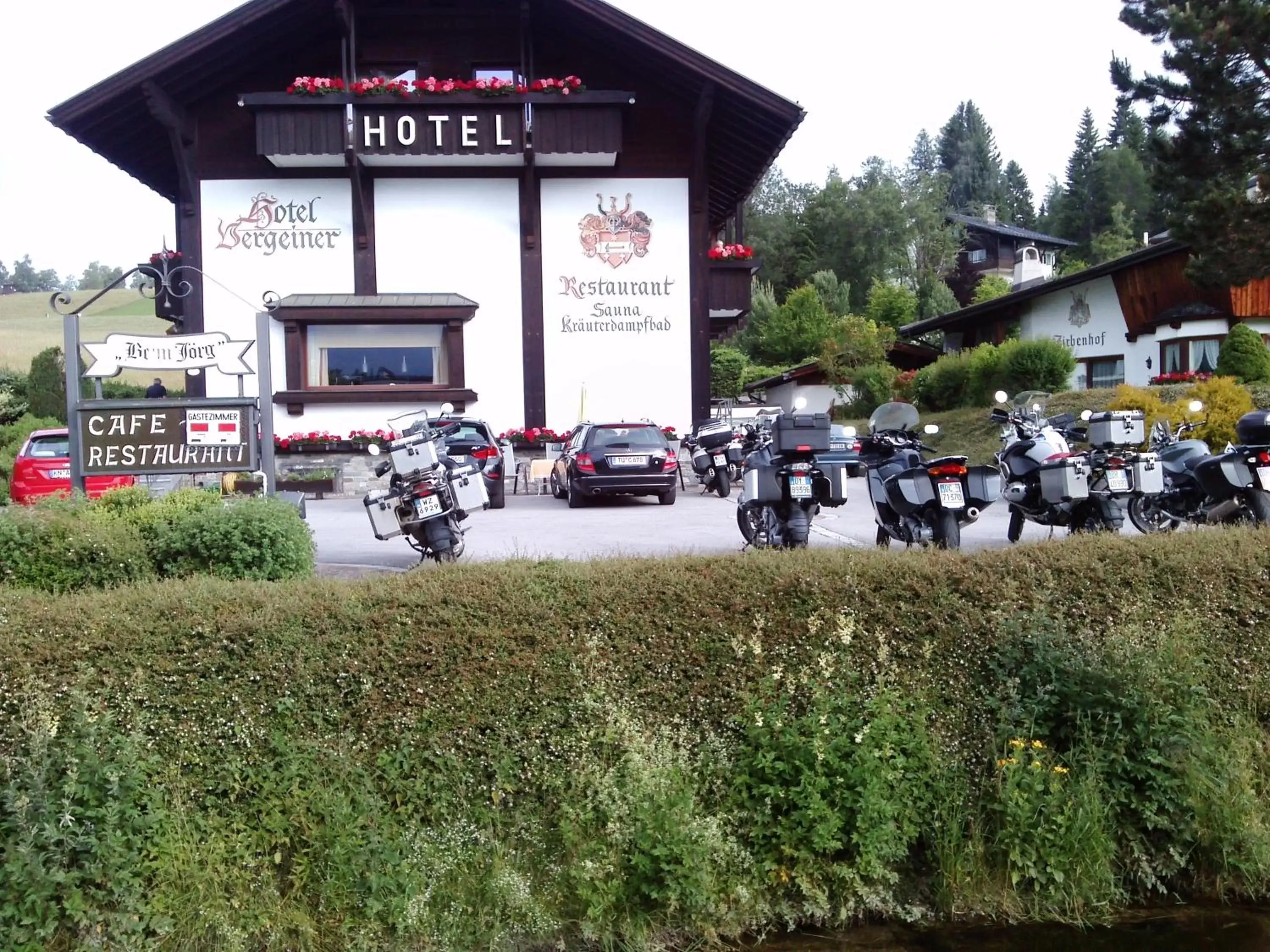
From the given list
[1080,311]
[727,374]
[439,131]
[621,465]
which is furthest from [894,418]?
[727,374]

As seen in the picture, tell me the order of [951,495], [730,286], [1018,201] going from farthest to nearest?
[1018,201]
[730,286]
[951,495]

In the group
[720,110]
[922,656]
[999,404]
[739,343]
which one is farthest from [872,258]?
[922,656]

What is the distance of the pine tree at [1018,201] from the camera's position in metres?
107

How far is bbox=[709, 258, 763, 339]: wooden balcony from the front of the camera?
79.5 feet

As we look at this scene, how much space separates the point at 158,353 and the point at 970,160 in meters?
117

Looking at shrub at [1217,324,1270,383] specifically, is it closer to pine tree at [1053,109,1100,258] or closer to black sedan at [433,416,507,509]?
black sedan at [433,416,507,509]

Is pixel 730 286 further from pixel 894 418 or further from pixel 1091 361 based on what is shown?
pixel 1091 361

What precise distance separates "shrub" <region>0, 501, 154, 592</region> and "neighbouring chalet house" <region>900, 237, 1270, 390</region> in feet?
86.6

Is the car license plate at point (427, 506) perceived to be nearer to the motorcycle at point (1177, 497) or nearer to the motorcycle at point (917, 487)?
the motorcycle at point (917, 487)

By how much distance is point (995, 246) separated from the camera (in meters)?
76.8

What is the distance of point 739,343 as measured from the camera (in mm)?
64062

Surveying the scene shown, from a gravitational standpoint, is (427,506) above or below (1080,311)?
below

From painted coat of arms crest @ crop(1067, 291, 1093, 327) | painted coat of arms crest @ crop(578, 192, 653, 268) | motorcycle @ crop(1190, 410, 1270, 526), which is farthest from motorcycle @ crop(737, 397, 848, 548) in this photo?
painted coat of arms crest @ crop(1067, 291, 1093, 327)

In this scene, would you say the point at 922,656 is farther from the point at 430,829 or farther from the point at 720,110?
the point at 720,110
